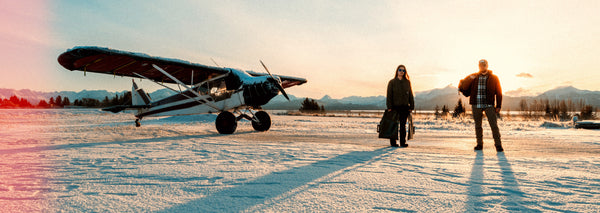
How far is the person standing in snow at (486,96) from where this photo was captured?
208 inches

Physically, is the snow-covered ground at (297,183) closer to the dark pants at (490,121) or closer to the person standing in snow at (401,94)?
the dark pants at (490,121)

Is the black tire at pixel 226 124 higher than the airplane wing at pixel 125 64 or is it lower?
lower

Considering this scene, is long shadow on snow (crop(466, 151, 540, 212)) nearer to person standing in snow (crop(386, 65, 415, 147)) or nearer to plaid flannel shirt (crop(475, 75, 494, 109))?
plaid flannel shirt (crop(475, 75, 494, 109))

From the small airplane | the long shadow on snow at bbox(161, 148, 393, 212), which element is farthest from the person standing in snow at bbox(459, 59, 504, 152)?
the small airplane

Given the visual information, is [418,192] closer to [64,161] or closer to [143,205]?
[143,205]

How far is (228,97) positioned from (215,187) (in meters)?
7.05

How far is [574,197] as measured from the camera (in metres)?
2.44

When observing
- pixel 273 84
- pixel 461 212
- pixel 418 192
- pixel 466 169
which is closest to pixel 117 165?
pixel 418 192

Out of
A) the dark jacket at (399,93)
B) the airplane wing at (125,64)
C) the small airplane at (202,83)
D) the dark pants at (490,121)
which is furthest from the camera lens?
the small airplane at (202,83)

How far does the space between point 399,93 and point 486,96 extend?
1.52m

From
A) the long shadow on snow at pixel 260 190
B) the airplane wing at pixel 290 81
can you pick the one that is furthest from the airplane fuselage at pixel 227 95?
the long shadow on snow at pixel 260 190

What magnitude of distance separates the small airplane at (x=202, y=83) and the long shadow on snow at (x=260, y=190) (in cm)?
554

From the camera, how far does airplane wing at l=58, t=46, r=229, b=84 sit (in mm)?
7596

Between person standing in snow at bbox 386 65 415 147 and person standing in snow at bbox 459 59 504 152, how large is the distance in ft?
3.51
